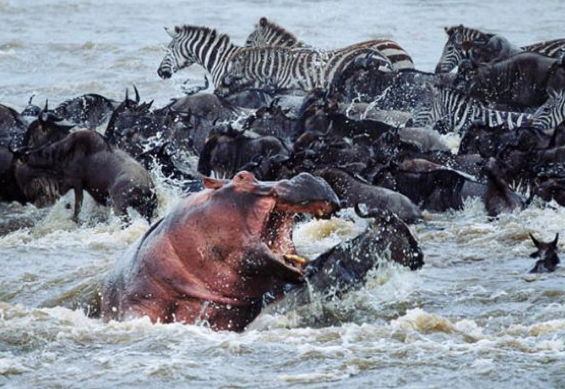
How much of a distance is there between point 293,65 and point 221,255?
1396cm

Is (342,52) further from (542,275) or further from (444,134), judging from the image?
(542,275)

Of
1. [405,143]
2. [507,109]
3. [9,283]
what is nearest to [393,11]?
[507,109]

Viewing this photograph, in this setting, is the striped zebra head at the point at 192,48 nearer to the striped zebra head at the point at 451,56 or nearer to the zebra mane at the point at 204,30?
the zebra mane at the point at 204,30

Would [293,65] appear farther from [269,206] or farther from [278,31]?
[269,206]

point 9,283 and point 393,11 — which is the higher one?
point 9,283

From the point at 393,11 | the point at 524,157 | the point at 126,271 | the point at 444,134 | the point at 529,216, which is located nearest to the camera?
the point at 126,271

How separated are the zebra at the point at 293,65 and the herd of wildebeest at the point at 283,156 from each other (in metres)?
0.02

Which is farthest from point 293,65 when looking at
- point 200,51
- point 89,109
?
point 89,109

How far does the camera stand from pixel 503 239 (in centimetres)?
1148

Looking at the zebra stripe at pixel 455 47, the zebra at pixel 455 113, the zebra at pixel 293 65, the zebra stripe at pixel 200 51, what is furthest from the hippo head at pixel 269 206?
the zebra stripe at pixel 200 51

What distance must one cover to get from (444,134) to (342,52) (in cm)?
453

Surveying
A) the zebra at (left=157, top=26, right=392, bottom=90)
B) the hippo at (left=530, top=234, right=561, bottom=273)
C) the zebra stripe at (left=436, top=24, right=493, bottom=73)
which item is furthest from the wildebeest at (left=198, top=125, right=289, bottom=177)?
the zebra stripe at (left=436, top=24, right=493, bottom=73)

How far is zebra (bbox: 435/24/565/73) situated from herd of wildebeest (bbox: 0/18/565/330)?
0.12 feet

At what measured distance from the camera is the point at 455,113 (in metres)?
18.0
